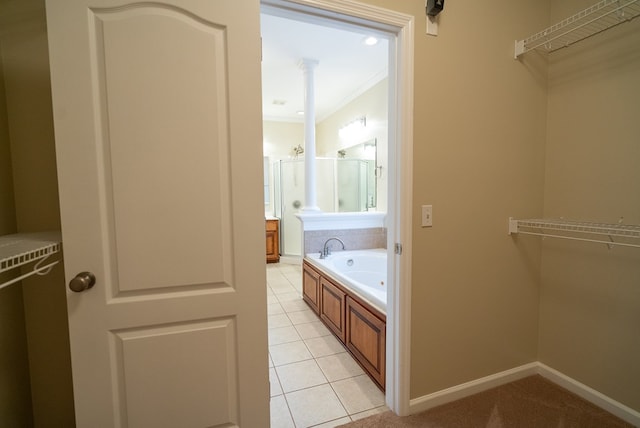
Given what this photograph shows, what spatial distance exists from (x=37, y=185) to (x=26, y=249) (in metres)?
0.46

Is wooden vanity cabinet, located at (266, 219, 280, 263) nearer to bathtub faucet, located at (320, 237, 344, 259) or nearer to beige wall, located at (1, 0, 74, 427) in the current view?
bathtub faucet, located at (320, 237, 344, 259)

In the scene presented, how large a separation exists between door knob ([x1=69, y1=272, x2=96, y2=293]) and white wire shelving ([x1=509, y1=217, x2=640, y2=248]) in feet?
6.98

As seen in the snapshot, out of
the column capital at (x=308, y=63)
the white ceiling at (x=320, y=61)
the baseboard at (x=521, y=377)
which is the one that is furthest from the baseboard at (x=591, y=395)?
the column capital at (x=308, y=63)

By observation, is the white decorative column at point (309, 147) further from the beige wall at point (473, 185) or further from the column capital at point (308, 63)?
the beige wall at point (473, 185)

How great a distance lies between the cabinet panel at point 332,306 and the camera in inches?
89.4

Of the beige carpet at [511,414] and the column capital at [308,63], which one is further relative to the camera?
the column capital at [308,63]

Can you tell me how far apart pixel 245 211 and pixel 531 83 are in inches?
75.2

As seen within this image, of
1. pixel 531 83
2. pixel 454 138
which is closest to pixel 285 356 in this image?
pixel 454 138

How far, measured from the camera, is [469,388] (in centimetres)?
169

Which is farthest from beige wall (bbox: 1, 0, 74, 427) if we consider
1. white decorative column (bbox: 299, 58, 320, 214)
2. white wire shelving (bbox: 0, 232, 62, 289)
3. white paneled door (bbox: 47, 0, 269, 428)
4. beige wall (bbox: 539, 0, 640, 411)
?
beige wall (bbox: 539, 0, 640, 411)

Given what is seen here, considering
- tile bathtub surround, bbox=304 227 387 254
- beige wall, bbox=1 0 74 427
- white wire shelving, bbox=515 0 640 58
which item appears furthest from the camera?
tile bathtub surround, bbox=304 227 387 254

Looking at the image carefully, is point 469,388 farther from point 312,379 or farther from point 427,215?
point 427,215

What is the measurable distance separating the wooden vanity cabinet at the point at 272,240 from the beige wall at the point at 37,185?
3.80 m

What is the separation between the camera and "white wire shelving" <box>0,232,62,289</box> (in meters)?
0.73
